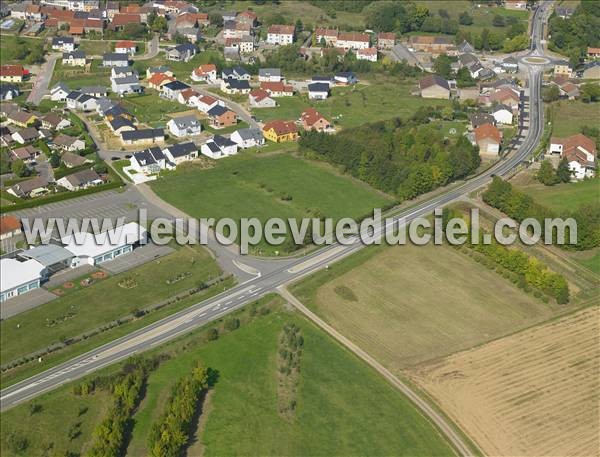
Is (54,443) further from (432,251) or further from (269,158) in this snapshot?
(269,158)

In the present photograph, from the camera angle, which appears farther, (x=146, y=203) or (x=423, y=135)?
(x=423, y=135)

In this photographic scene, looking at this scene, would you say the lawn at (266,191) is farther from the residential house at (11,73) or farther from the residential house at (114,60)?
the residential house at (11,73)

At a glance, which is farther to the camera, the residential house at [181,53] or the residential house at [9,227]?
the residential house at [181,53]

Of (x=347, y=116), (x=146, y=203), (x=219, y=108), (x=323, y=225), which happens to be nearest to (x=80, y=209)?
(x=146, y=203)

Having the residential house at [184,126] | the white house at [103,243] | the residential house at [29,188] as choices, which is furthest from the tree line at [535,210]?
the residential house at [29,188]

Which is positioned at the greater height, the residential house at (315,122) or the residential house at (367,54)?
the residential house at (367,54)

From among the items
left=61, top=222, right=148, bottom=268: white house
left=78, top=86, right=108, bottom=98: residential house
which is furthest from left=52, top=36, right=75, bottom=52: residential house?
left=61, top=222, right=148, bottom=268: white house
